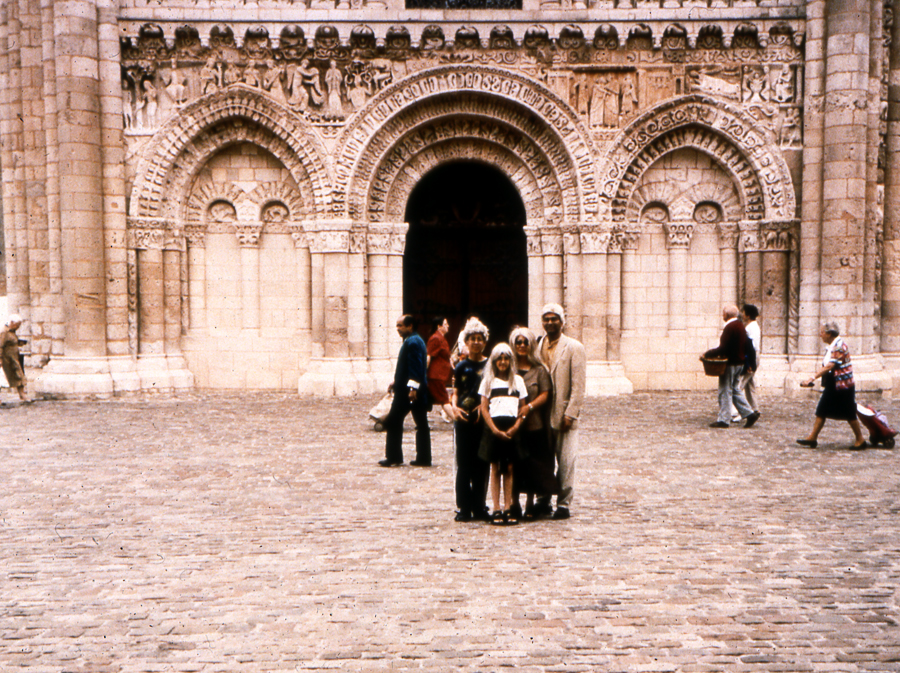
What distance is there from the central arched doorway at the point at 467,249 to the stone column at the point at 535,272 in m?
0.58

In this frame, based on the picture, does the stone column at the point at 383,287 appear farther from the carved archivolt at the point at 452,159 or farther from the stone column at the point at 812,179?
the stone column at the point at 812,179

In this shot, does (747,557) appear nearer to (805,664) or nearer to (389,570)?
(805,664)

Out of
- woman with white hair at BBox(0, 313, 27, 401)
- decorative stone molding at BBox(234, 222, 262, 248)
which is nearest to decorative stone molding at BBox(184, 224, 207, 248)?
decorative stone molding at BBox(234, 222, 262, 248)

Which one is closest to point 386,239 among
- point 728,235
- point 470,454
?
point 728,235

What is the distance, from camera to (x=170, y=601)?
5395mm

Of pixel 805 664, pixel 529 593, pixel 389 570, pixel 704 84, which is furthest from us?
pixel 704 84

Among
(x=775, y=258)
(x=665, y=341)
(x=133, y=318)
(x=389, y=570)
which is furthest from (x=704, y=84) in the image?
(x=389, y=570)

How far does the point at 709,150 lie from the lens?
16.1 meters

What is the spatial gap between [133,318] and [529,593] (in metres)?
12.4

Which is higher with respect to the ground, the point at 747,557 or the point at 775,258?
the point at 775,258

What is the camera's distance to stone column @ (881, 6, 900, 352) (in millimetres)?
15555

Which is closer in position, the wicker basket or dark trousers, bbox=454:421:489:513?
dark trousers, bbox=454:421:489:513

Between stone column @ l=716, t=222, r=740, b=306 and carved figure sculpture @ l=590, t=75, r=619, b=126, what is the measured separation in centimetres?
305

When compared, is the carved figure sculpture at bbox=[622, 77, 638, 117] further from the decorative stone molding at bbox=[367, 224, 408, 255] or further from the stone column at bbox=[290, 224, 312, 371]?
the stone column at bbox=[290, 224, 312, 371]
